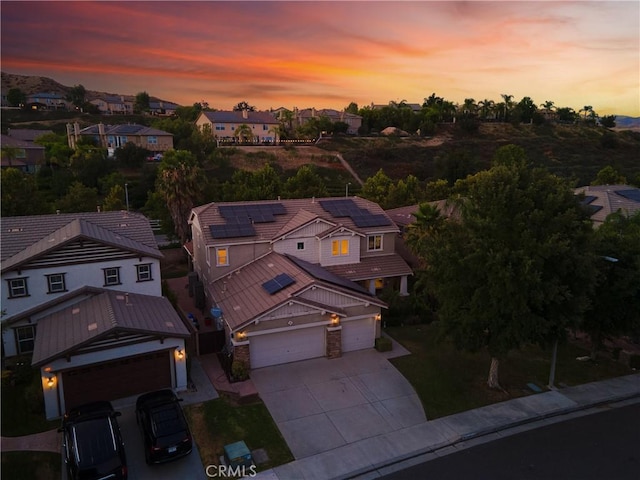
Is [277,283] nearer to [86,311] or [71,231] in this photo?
[86,311]

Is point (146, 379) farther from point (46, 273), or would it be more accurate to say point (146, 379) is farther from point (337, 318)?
point (337, 318)

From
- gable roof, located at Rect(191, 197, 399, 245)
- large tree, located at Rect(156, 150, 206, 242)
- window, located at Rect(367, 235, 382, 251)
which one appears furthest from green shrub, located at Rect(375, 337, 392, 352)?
large tree, located at Rect(156, 150, 206, 242)

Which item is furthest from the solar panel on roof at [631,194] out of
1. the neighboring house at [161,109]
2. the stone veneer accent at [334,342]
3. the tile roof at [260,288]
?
the neighboring house at [161,109]

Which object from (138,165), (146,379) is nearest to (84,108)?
(138,165)

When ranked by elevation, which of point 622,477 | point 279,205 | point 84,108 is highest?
point 84,108

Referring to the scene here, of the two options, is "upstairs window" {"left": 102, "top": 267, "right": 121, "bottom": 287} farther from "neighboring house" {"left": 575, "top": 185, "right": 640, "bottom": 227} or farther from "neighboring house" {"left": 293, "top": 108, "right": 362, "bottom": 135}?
"neighboring house" {"left": 293, "top": 108, "right": 362, "bottom": 135}

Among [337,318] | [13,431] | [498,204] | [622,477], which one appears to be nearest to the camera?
[622,477]

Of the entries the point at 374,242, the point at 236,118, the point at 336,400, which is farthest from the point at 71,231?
the point at 236,118
